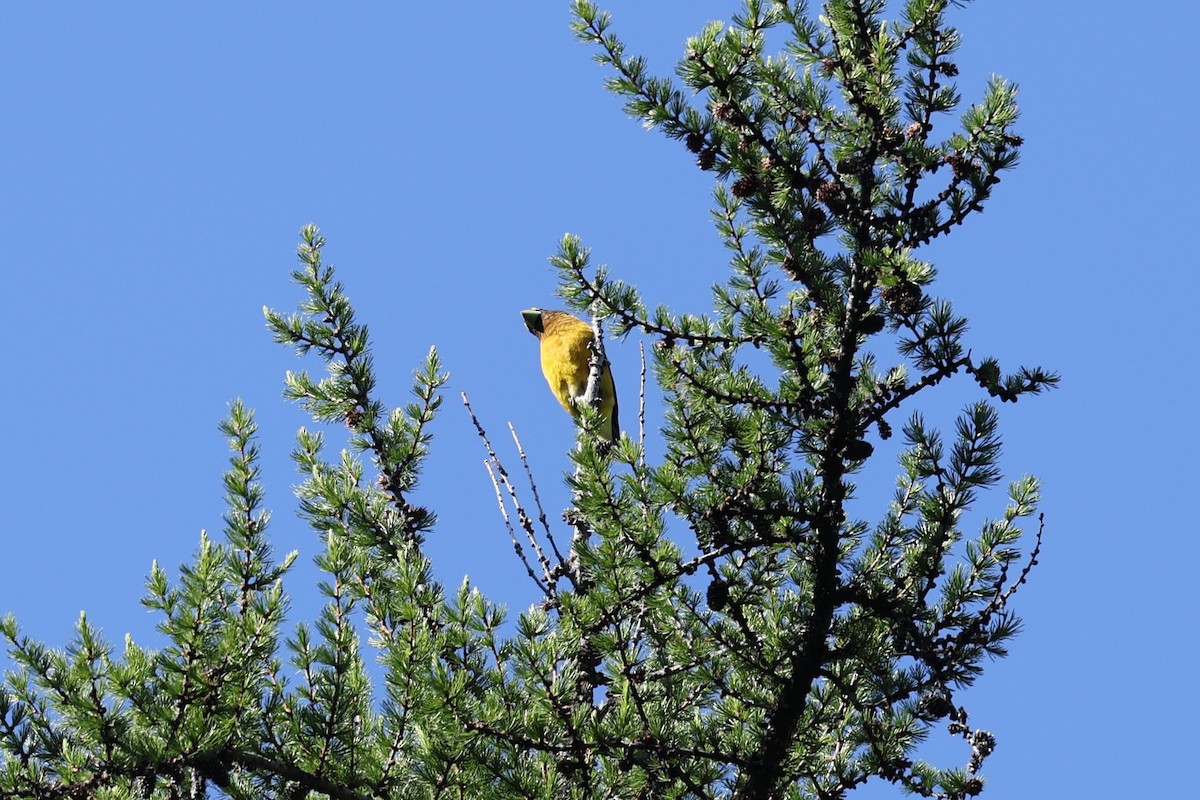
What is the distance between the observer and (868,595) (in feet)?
15.0

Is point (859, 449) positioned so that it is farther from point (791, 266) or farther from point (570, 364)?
point (570, 364)

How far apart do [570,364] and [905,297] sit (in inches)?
180

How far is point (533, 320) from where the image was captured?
9.30 metres

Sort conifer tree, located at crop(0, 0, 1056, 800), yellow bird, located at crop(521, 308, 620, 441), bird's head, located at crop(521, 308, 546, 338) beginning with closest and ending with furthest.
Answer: conifer tree, located at crop(0, 0, 1056, 800) → yellow bird, located at crop(521, 308, 620, 441) → bird's head, located at crop(521, 308, 546, 338)

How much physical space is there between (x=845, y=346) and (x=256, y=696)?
7.88ft

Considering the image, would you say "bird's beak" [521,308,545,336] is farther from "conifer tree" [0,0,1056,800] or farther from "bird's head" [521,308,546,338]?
"conifer tree" [0,0,1056,800]

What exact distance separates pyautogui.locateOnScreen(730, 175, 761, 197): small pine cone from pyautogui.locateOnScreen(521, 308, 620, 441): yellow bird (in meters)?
3.99

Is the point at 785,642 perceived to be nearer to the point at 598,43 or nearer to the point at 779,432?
the point at 779,432

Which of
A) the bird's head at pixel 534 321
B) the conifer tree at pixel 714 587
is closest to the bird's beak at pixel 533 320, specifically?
the bird's head at pixel 534 321

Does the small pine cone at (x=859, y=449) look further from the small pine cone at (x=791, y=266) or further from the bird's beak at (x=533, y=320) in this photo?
the bird's beak at (x=533, y=320)

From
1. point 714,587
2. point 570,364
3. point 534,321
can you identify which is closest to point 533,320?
point 534,321

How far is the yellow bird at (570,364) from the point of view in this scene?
339 inches

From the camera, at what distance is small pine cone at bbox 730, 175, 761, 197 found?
4.43 m

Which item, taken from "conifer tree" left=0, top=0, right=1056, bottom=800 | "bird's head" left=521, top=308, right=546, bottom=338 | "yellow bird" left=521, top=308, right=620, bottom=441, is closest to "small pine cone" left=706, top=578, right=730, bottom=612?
"conifer tree" left=0, top=0, right=1056, bottom=800
